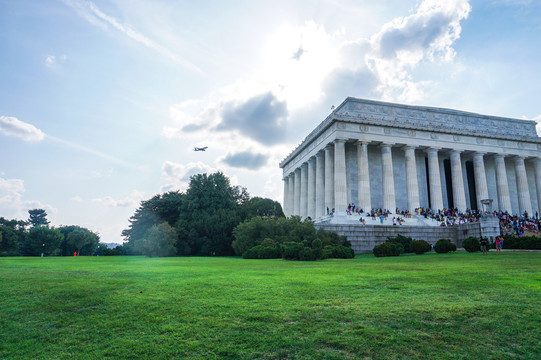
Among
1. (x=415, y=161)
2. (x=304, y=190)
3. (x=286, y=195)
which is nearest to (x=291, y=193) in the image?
(x=286, y=195)

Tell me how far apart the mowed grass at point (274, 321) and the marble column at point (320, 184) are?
47.9 m

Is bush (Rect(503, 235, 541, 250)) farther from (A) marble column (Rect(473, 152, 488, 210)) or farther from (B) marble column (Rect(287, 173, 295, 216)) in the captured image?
(B) marble column (Rect(287, 173, 295, 216))

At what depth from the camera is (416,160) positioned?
6156cm

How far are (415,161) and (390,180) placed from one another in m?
7.71

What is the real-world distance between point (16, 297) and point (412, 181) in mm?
54270

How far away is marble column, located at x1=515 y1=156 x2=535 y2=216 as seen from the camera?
61006 millimetres

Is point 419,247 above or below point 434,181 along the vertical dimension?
below

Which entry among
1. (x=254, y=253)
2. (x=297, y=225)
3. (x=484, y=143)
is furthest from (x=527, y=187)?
(x=254, y=253)

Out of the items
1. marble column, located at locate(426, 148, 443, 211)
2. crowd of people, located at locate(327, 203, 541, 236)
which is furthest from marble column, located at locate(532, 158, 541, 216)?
marble column, located at locate(426, 148, 443, 211)

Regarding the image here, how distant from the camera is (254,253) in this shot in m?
32.0

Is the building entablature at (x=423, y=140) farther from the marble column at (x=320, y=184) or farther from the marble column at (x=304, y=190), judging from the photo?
the marble column at (x=304, y=190)

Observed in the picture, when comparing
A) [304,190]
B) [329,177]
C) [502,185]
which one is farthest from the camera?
[304,190]

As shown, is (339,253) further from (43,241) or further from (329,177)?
(43,241)

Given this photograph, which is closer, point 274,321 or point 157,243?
point 274,321
